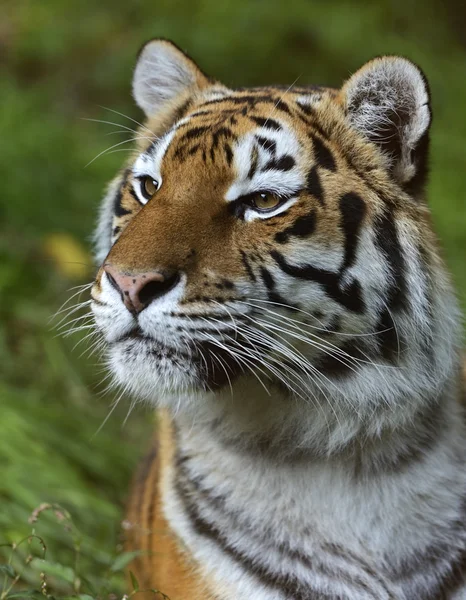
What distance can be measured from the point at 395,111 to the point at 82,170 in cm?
358

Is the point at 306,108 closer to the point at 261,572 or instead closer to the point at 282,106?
the point at 282,106

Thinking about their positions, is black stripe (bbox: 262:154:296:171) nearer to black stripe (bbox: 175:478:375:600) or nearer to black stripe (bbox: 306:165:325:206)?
black stripe (bbox: 306:165:325:206)

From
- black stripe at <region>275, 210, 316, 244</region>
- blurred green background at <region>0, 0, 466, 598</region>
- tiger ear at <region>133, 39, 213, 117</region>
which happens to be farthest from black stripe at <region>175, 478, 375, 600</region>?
tiger ear at <region>133, 39, 213, 117</region>

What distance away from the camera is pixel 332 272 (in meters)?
2.06

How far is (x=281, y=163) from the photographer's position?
2.11m

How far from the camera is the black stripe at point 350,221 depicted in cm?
209

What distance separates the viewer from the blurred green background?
3.26 meters

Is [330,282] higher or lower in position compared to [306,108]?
lower

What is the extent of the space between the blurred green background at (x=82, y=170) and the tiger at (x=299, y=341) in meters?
0.39

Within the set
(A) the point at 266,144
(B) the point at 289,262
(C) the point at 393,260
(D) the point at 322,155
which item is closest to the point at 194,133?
(A) the point at 266,144

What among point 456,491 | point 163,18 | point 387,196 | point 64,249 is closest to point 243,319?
point 387,196

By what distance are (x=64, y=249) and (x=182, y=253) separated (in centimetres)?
273

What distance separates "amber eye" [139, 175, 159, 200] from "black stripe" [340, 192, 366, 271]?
18.8 inches

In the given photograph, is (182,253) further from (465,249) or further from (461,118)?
(461,118)
